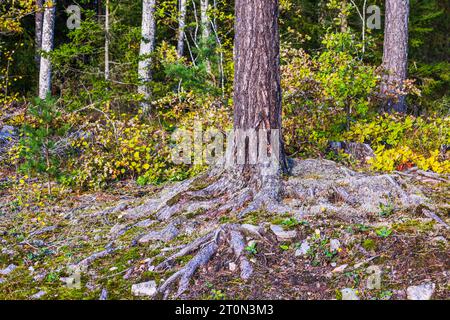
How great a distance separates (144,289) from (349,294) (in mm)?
1896

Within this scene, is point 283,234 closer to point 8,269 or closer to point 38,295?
point 38,295

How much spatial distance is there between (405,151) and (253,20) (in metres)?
3.23

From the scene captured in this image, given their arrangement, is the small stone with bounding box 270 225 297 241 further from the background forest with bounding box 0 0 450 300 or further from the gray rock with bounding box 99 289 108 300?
the gray rock with bounding box 99 289 108 300

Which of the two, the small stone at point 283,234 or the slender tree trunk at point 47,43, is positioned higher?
the slender tree trunk at point 47,43

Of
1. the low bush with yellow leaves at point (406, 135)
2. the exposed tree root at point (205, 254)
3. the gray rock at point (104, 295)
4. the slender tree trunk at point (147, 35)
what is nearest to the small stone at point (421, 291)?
the exposed tree root at point (205, 254)

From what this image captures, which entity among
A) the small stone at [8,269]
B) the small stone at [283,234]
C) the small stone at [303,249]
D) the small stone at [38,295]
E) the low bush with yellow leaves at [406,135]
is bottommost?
the small stone at [38,295]

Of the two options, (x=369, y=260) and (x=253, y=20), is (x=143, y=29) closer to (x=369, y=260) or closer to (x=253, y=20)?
(x=253, y=20)

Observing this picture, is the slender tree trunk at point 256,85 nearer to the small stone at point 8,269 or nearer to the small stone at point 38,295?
the small stone at point 38,295

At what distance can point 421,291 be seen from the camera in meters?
3.92

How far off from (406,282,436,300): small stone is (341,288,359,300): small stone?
0.43 meters

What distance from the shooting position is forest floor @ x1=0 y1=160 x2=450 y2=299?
4238 mm

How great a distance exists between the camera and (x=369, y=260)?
173 inches

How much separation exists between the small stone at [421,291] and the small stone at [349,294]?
1.43 ft

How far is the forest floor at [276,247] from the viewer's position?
4238 mm
